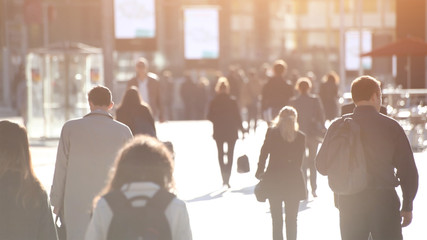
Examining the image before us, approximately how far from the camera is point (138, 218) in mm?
4660

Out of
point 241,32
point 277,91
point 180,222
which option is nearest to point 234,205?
point 277,91

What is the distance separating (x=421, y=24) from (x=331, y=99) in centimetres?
1948

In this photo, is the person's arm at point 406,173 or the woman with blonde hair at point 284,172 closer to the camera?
the person's arm at point 406,173

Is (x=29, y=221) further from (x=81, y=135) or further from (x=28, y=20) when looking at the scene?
(x=28, y=20)

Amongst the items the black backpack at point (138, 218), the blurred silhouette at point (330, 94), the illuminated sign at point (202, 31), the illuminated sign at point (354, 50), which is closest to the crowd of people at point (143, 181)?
the black backpack at point (138, 218)

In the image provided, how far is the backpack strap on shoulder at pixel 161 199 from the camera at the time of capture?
15.4 feet

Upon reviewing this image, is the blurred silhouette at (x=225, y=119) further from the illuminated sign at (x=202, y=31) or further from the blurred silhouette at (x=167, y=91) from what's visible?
the illuminated sign at (x=202, y=31)

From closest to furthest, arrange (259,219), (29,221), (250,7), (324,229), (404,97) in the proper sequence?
(29,221), (324,229), (259,219), (404,97), (250,7)

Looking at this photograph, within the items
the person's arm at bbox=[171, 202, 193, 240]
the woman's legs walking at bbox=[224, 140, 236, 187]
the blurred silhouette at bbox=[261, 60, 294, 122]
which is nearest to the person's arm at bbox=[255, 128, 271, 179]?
the person's arm at bbox=[171, 202, 193, 240]

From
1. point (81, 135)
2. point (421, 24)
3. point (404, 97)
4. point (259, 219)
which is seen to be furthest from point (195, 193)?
point (421, 24)

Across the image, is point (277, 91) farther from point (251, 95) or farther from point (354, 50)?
point (354, 50)

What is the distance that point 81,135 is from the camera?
8055 millimetres

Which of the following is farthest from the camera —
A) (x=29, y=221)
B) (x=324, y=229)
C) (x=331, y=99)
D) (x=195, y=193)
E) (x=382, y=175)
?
(x=331, y=99)

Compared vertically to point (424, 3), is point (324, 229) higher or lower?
lower
